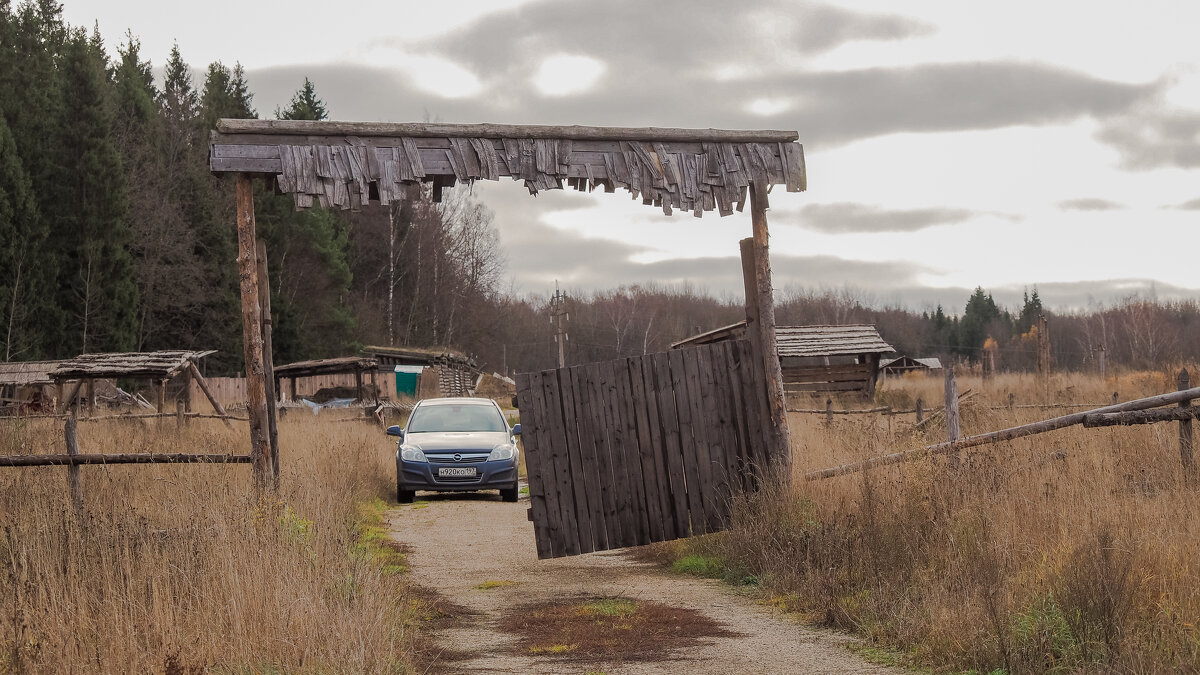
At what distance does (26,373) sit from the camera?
111 feet

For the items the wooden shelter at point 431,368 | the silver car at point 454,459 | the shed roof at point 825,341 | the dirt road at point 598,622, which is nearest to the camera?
the dirt road at point 598,622

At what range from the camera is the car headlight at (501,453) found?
17.3m

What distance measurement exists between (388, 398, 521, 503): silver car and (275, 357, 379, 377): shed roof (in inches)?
998

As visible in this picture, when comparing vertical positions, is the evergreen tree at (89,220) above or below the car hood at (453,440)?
above

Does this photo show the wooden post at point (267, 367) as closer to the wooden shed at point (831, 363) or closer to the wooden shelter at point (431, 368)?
the wooden shed at point (831, 363)

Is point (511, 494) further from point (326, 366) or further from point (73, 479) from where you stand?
point (326, 366)

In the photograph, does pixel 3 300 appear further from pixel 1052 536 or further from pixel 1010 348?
pixel 1010 348

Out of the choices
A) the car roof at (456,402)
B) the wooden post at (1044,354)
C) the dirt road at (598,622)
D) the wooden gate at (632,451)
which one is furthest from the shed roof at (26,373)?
the wooden post at (1044,354)

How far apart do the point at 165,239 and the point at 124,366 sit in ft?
83.7

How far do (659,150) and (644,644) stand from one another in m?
5.36

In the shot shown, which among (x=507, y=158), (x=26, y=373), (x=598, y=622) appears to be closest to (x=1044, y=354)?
(x=507, y=158)

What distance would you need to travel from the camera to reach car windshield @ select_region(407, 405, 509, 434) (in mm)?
18031

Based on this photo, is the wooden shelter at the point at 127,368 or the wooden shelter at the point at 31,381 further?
the wooden shelter at the point at 31,381

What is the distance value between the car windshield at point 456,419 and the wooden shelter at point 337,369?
78.5 feet
